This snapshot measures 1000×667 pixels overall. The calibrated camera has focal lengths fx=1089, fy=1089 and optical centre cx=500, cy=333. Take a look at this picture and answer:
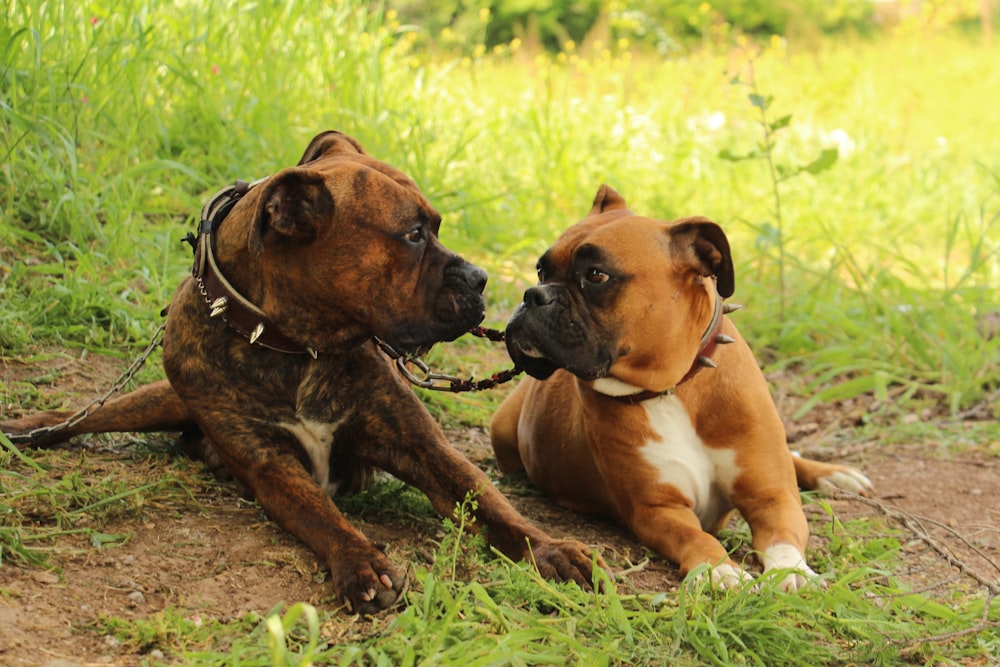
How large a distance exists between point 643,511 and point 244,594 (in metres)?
1.41

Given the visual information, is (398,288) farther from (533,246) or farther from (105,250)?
(533,246)

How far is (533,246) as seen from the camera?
7285 millimetres

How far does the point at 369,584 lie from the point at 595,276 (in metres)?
1.23

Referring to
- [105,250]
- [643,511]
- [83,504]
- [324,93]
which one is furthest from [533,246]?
[83,504]

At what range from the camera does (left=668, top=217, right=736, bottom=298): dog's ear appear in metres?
3.50

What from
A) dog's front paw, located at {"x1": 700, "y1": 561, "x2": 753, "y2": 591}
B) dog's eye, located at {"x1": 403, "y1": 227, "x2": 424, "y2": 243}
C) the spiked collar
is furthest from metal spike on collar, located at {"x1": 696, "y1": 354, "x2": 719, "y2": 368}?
dog's eye, located at {"x1": 403, "y1": 227, "x2": 424, "y2": 243}

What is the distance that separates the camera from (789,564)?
3.39 m

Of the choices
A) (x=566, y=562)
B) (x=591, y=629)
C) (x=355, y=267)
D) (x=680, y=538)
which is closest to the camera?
(x=591, y=629)

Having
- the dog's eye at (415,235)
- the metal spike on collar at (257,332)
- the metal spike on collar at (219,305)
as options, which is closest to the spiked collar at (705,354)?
the dog's eye at (415,235)

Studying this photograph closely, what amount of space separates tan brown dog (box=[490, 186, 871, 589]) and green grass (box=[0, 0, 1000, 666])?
339 mm

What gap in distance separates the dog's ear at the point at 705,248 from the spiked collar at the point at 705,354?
0.12 metres

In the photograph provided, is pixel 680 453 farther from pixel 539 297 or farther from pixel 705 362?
pixel 539 297

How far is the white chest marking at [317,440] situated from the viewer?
3.54 m

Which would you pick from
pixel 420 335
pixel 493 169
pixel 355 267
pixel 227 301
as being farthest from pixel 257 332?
pixel 493 169
